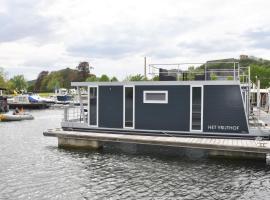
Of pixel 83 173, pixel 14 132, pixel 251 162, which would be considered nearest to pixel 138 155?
pixel 83 173

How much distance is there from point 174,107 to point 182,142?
2.89 meters

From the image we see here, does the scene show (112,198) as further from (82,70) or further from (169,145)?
(82,70)

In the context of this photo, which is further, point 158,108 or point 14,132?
point 14,132

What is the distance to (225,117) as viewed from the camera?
20.1 m

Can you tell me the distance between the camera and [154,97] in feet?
70.5

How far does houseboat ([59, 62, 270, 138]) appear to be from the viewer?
1998 cm

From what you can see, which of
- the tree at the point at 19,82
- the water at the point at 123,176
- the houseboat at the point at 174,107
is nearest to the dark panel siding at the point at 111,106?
the houseboat at the point at 174,107

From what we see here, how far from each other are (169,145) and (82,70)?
12560 cm

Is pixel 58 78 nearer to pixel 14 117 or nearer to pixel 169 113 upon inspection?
pixel 14 117

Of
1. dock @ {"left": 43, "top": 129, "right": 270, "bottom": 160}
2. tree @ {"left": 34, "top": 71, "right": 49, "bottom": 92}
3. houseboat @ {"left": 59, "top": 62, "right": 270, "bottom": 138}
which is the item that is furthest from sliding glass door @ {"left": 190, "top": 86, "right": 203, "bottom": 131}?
tree @ {"left": 34, "top": 71, "right": 49, "bottom": 92}

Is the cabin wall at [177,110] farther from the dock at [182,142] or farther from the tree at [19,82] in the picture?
the tree at [19,82]

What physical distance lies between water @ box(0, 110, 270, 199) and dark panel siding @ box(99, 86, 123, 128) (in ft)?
5.76

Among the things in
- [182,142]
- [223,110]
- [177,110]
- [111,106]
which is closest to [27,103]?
[111,106]

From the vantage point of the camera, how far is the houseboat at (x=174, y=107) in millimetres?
19984
